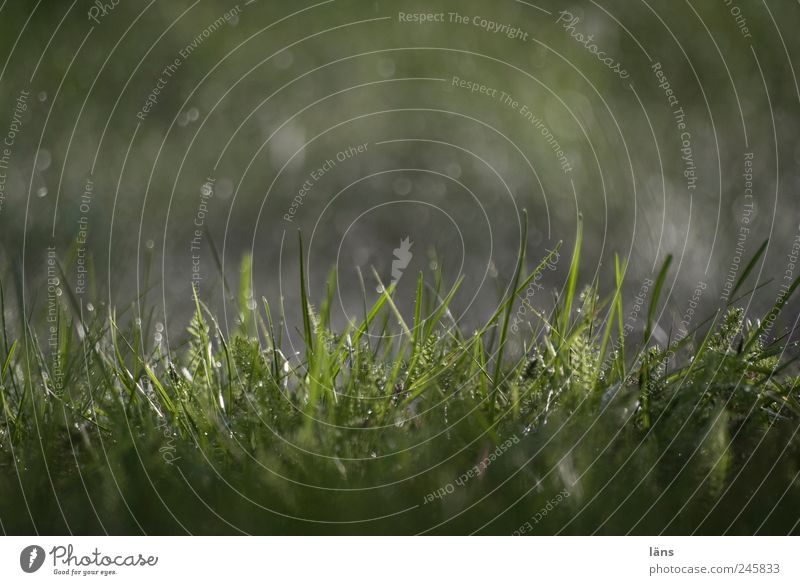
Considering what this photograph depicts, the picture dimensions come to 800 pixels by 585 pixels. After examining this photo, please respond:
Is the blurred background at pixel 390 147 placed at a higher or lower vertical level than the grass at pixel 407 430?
higher

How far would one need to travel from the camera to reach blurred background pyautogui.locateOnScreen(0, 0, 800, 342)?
1.02 meters

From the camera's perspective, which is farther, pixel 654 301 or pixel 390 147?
pixel 390 147

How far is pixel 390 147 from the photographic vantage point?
4.45 ft

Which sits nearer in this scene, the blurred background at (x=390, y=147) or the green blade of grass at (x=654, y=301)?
the green blade of grass at (x=654, y=301)

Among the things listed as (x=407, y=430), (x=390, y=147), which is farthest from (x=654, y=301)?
(x=390, y=147)

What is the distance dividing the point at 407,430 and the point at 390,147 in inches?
26.2

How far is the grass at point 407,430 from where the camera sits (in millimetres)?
803

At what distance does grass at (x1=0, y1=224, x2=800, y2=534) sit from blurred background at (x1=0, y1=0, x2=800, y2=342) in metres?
0.07

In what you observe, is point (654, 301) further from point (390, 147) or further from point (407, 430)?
point (390, 147)

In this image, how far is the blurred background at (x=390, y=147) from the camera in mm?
1022

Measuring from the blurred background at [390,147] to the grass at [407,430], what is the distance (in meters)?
0.07

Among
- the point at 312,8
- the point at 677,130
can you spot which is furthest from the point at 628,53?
the point at 312,8

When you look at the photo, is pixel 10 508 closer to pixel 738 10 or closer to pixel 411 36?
pixel 411 36
